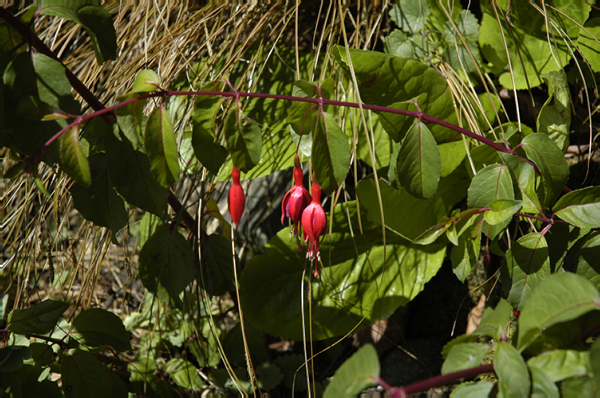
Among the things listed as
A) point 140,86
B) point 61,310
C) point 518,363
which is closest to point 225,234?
point 61,310

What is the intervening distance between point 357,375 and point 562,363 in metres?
0.24

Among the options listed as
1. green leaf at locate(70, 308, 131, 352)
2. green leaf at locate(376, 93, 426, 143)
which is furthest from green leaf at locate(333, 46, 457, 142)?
green leaf at locate(70, 308, 131, 352)

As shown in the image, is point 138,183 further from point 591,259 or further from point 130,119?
point 591,259

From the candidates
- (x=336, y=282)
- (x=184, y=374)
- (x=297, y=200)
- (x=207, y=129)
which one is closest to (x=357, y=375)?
(x=297, y=200)

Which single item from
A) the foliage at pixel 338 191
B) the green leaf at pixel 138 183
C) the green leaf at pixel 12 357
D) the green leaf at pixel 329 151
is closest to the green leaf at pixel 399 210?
the foliage at pixel 338 191

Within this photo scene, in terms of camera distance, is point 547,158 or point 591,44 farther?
point 591,44

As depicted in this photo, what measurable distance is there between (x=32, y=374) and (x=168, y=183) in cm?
42

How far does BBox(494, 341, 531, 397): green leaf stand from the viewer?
1.51 ft

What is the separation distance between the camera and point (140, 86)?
1.90 ft

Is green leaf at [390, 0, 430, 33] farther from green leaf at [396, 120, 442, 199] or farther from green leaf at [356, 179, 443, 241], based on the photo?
green leaf at [396, 120, 442, 199]

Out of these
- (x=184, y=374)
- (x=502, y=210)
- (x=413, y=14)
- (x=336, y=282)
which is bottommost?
(x=184, y=374)

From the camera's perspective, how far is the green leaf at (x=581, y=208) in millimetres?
665

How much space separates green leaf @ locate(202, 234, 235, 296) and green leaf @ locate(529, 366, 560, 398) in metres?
0.62

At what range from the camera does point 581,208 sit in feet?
2.24
